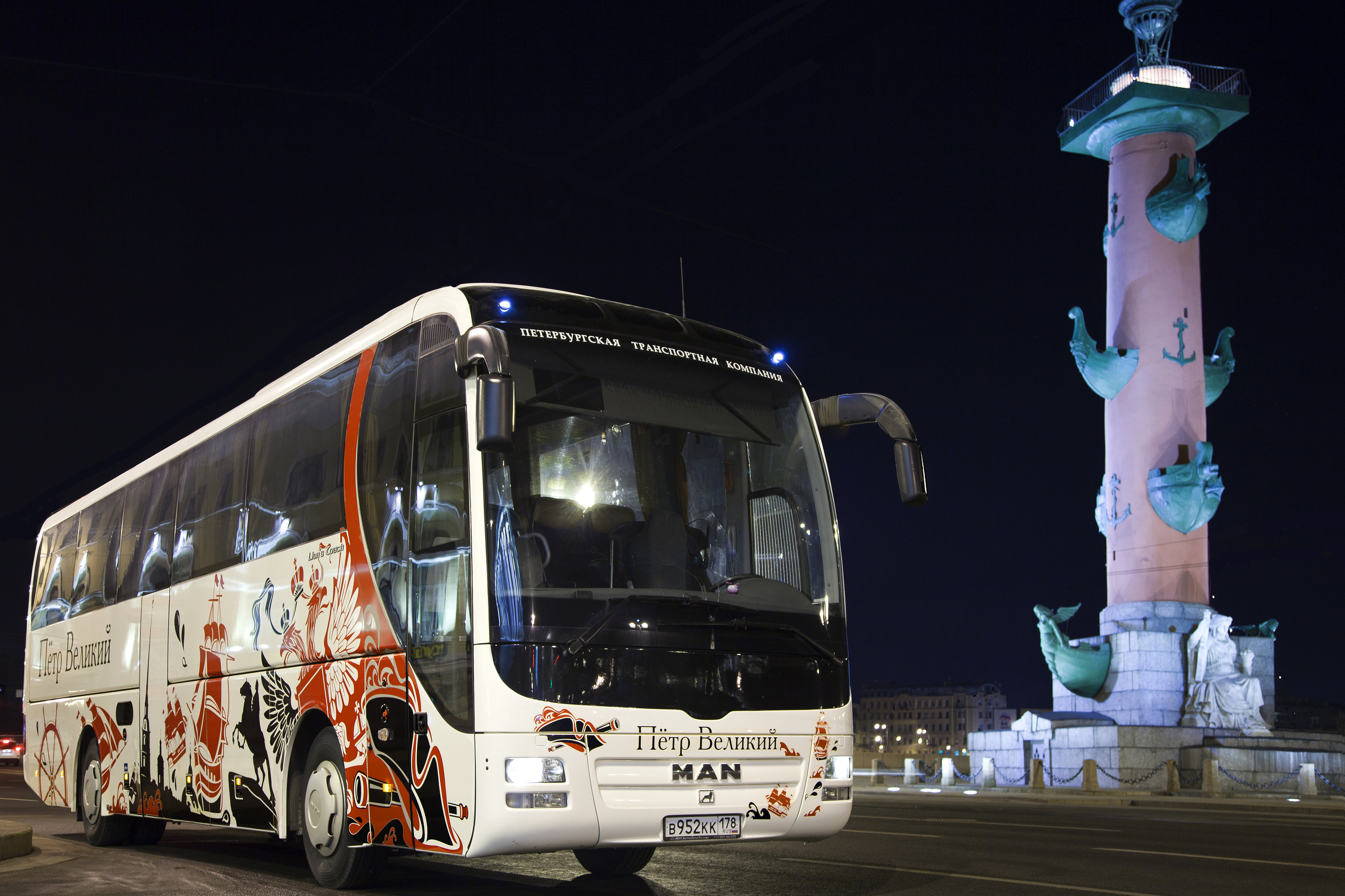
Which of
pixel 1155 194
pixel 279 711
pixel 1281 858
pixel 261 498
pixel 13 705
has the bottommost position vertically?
pixel 13 705

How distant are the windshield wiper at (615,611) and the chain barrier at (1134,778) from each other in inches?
963

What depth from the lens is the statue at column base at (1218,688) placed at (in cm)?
3306

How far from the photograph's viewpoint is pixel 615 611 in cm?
730

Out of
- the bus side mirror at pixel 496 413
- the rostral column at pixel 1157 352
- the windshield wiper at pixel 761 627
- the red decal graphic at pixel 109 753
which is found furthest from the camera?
the rostral column at pixel 1157 352

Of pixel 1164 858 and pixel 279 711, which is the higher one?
pixel 279 711

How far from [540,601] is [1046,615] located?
31296mm

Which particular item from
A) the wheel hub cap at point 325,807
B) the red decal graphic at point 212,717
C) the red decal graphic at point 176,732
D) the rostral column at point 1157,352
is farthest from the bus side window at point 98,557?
the rostral column at point 1157,352

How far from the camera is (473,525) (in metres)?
7.20

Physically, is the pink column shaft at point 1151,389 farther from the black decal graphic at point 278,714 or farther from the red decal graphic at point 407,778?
the red decal graphic at point 407,778

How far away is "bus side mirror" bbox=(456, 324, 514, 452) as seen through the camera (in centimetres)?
683

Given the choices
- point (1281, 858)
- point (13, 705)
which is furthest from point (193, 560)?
point (13, 705)

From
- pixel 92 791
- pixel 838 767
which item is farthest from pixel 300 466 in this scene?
pixel 92 791

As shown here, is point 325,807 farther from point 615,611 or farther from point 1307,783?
point 1307,783

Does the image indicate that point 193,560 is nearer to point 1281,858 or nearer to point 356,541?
point 356,541
